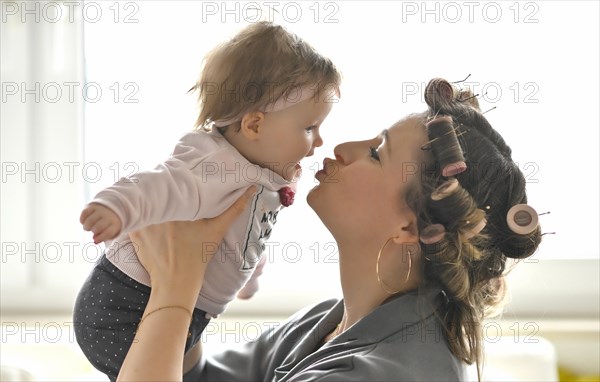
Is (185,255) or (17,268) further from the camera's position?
(17,268)

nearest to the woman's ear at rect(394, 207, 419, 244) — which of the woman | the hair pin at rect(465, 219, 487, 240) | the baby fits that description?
the woman

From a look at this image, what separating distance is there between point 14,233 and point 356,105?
3.55 ft

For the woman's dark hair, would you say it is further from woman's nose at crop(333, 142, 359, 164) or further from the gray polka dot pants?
the gray polka dot pants

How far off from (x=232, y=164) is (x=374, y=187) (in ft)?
0.88

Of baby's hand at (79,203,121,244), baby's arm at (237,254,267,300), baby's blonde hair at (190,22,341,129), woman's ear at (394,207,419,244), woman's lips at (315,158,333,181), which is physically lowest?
baby's arm at (237,254,267,300)

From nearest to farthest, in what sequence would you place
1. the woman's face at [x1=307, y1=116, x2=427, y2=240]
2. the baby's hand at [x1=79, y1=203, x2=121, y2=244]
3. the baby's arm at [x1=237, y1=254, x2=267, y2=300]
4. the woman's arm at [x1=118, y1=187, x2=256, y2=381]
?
the baby's hand at [x1=79, y1=203, x2=121, y2=244] < the woman's arm at [x1=118, y1=187, x2=256, y2=381] < the woman's face at [x1=307, y1=116, x2=427, y2=240] < the baby's arm at [x1=237, y1=254, x2=267, y2=300]

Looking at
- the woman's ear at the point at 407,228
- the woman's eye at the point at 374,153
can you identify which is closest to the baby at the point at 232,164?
the woman's eye at the point at 374,153

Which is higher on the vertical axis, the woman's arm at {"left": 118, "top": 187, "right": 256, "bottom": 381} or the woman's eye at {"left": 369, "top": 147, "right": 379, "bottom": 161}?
the woman's eye at {"left": 369, "top": 147, "right": 379, "bottom": 161}

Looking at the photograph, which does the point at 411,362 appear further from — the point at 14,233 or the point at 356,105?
the point at 14,233

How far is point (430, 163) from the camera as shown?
155 cm

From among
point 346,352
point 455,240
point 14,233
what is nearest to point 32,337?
point 14,233

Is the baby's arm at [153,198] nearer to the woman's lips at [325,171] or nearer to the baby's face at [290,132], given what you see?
the baby's face at [290,132]

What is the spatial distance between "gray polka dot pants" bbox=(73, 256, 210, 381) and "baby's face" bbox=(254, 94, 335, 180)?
13.6 inches

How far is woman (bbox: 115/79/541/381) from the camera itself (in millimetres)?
1490
